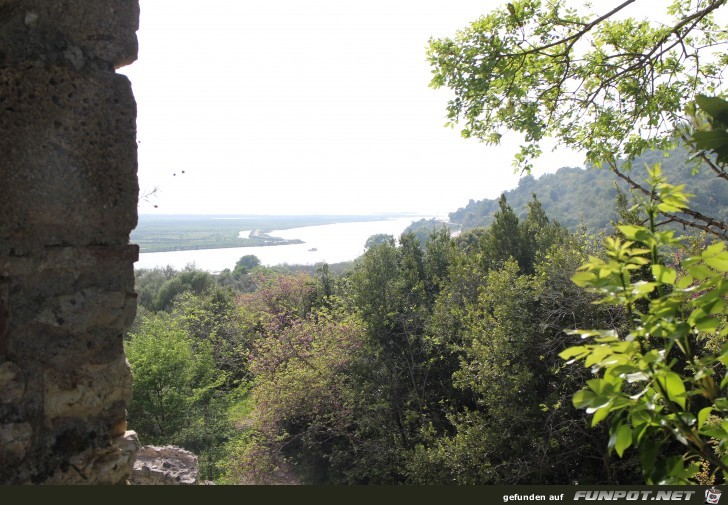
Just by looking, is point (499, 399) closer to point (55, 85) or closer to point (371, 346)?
point (371, 346)

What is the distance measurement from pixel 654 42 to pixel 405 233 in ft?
57.5

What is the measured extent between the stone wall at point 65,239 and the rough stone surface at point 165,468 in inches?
126

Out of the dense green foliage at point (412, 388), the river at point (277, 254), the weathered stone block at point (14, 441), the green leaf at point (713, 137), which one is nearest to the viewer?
the green leaf at point (713, 137)

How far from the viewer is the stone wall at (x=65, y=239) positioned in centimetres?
167

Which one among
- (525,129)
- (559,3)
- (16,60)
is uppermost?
(559,3)

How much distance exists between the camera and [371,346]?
1434 cm

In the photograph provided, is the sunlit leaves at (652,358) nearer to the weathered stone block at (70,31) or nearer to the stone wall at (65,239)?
the stone wall at (65,239)

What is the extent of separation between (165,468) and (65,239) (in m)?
3.94

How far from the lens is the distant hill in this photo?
4311 cm

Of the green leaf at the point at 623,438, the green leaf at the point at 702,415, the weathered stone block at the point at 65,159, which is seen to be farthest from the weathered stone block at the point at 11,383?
the green leaf at the point at 702,415

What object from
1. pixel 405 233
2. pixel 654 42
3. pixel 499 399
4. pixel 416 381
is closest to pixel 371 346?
pixel 416 381

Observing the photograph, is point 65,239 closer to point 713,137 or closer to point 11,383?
point 11,383

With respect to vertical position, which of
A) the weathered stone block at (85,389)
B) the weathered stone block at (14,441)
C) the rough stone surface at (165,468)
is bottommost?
the rough stone surface at (165,468)

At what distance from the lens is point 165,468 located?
16.2ft
